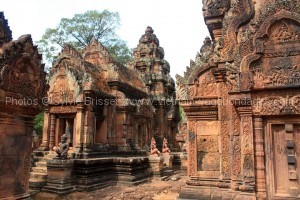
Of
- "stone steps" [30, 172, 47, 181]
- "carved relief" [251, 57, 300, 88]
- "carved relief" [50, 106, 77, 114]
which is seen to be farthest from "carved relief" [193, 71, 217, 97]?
"stone steps" [30, 172, 47, 181]

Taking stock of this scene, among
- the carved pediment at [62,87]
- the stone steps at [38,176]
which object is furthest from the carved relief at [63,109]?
the stone steps at [38,176]

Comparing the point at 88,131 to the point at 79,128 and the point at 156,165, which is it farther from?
the point at 156,165

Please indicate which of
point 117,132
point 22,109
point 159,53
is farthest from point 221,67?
point 159,53

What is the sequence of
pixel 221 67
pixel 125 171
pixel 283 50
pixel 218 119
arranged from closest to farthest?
pixel 283 50 < pixel 221 67 < pixel 218 119 < pixel 125 171

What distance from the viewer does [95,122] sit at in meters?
12.6

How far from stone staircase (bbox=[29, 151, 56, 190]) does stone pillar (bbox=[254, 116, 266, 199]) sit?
7.90 meters

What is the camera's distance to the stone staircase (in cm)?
1018

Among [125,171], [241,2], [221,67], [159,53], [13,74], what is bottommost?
[125,171]

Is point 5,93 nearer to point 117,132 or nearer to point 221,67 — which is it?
point 221,67

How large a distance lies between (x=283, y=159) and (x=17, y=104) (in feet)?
17.0

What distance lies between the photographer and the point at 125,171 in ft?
38.4

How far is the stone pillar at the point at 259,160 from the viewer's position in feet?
17.9

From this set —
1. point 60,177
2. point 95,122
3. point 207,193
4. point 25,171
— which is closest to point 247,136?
point 207,193

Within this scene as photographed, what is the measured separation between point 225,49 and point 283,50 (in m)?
1.24
